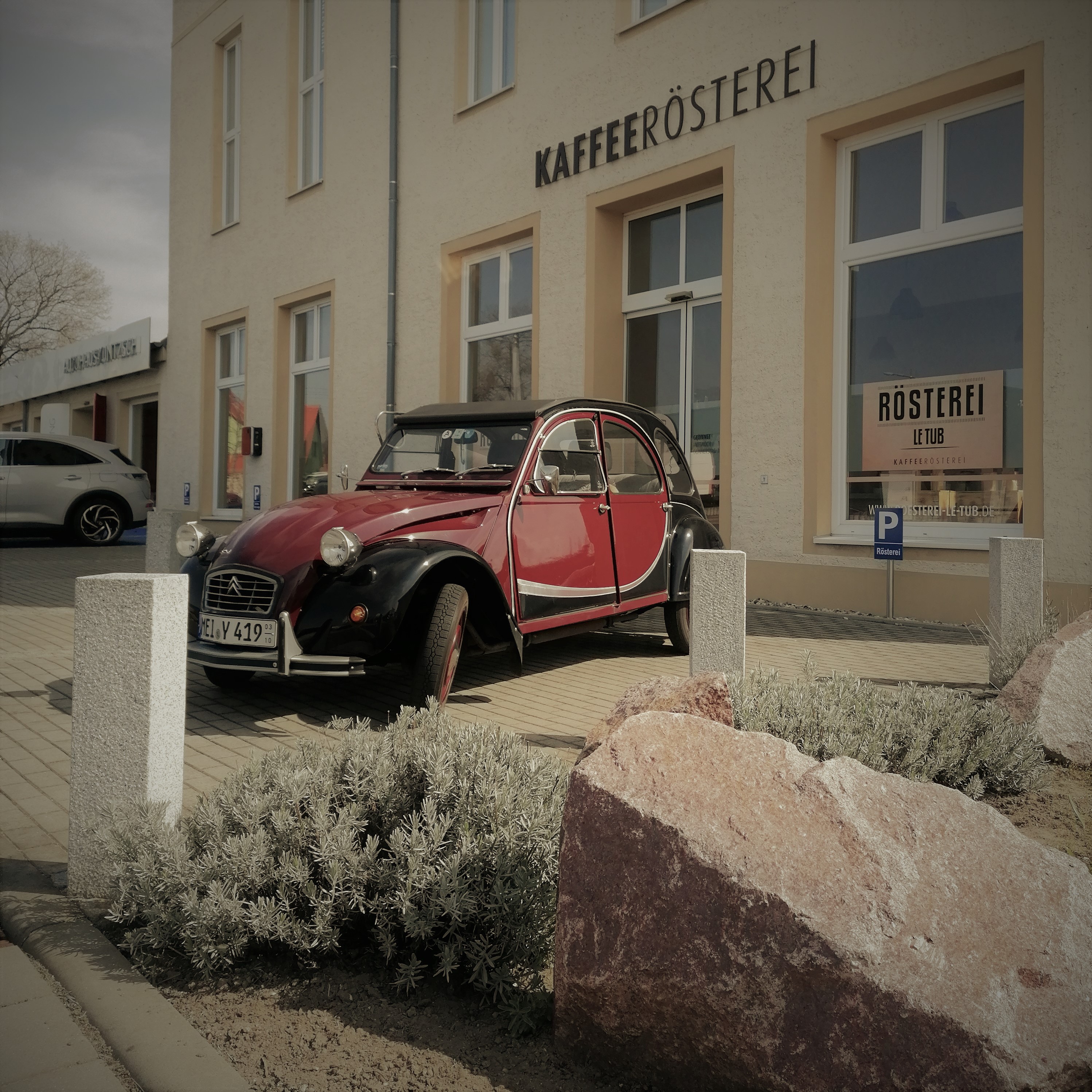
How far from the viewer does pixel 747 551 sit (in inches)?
395

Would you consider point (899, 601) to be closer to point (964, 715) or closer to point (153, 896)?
point (964, 715)

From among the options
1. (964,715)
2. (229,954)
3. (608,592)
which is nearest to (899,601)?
(608,592)

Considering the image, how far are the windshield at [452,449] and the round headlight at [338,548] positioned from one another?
134 cm

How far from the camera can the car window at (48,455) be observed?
16.6m

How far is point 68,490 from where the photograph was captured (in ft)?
55.1

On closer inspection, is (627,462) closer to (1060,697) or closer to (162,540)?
(1060,697)

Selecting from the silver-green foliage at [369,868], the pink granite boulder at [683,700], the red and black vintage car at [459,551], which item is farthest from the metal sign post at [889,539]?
the silver-green foliage at [369,868]

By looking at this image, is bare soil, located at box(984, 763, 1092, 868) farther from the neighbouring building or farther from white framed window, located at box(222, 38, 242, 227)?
the neighbouring building

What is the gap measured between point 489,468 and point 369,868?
3.83 m

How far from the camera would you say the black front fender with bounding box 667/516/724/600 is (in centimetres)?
720

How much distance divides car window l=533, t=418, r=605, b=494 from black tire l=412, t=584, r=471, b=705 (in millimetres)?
1313

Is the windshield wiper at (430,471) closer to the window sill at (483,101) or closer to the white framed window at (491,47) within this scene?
the window sill at (483,101)

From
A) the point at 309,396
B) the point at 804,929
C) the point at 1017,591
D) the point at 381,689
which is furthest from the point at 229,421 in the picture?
the point at 804,929

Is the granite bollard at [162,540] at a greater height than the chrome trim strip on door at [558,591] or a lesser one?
greater
